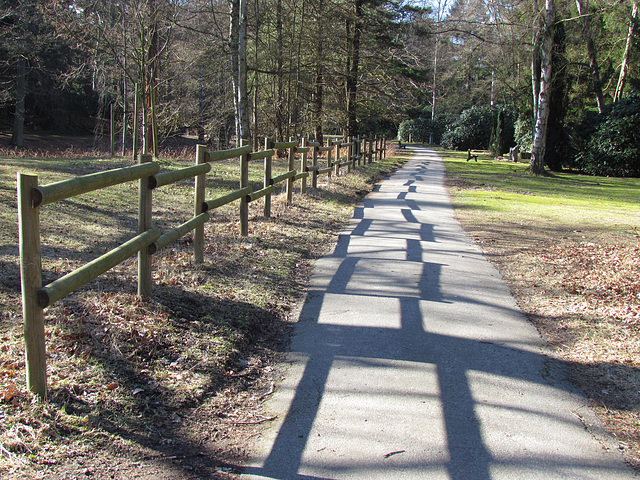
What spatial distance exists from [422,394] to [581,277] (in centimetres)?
430

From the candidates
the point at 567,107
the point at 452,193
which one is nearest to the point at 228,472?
the point at 452,193

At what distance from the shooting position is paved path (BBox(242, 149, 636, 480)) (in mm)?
3152

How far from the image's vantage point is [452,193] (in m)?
17.2

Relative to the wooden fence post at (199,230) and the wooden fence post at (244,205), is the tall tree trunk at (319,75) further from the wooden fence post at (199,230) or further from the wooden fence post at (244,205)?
the wooden fence post at (199,230)

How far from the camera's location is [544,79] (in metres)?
22.0

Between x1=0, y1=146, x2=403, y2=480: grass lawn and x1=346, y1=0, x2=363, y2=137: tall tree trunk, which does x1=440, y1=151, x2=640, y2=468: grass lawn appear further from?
x1=346, y1=0, x2=363, y2=137: tall tree trunk

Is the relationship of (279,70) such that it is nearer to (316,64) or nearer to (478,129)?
(316,64)

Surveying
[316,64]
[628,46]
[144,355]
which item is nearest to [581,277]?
[144,355]

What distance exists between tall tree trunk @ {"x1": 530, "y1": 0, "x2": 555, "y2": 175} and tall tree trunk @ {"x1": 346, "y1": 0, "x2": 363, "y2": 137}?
7.34 m

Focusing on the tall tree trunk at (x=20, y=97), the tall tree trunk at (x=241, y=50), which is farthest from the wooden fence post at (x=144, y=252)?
the tall tree trunk at (x=20, y=97)

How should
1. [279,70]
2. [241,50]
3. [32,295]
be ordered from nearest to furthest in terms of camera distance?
[32,295], [241,50], [279,70]

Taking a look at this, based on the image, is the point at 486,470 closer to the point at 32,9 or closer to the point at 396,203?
the point at 396,203

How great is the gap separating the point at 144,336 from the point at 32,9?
32.1 m

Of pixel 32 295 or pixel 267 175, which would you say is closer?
pixel 32 295
